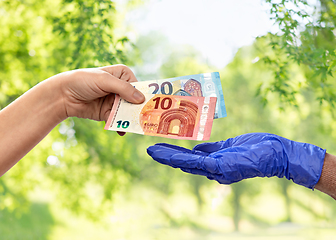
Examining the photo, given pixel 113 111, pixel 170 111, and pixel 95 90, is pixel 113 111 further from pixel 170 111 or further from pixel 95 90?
pixel 170 111

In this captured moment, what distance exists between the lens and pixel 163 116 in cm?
148

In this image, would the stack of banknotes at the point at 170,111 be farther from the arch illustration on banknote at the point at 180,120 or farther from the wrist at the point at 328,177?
the wrist at the point at 328,177

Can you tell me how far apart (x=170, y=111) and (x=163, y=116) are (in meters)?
0.05

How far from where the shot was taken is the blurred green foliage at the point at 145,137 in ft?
9.16

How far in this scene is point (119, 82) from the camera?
1.33 metres

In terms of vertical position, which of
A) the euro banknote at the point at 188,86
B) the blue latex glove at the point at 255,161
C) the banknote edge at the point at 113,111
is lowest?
the blue latex glove at the point at 255,161

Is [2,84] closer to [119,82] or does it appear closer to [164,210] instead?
[119,82]

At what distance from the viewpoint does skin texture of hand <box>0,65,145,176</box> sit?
1211 millimetres

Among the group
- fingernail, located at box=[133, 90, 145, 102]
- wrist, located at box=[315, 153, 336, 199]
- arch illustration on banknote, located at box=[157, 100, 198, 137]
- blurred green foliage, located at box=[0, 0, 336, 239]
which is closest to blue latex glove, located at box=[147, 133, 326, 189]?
wrist, located at box=[315, 153, 336, 199]

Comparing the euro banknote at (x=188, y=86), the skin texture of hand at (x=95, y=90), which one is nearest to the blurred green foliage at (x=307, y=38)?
the euro banknote at (x=188, y=86)

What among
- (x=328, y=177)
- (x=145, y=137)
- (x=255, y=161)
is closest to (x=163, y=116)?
(x=255, y=161)

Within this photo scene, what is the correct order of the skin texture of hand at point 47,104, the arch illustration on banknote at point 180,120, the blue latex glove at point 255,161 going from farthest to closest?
the arch illustration on banknote at point 180,120 → the skin texture of hand at point 47,104 → the blue latex glove at point 255,161

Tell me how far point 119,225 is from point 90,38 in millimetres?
5881

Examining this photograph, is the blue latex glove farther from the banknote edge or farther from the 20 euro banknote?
the banknote edge
